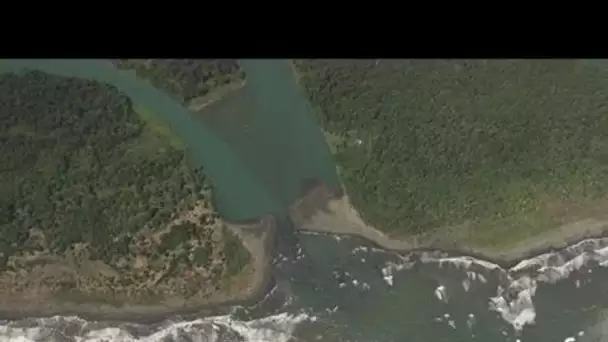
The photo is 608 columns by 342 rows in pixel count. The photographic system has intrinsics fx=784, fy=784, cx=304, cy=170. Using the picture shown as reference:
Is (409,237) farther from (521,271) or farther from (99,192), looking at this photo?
(99,192)

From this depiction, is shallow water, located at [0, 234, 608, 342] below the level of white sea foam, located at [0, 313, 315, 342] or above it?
above

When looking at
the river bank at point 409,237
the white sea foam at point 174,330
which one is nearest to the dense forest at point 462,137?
the river bank at point 409,237

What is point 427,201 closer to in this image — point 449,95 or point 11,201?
point 449,95

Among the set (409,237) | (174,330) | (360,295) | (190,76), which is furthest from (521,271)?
(190,76)

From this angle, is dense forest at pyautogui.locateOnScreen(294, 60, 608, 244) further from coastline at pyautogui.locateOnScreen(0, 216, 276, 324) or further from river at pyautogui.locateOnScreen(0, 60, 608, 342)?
coastline at pyautogui.locateOnScreen(0, 216, 276, 324)

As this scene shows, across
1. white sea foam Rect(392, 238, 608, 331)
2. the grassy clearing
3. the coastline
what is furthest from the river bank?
the grassy clearing

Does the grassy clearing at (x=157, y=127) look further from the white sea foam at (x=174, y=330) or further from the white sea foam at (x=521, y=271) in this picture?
the white sea foam at (x=521, y=271)

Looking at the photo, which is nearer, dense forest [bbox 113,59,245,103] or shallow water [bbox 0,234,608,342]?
shallow water [bbox 0,234,608,342]
